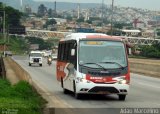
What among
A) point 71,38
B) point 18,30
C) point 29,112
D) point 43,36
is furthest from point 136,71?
point 43,36

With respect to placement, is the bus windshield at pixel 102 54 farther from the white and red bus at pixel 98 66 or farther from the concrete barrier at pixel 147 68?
the concrete barrier at pixel 147 68

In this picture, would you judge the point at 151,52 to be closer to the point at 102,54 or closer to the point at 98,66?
the point at 102,54

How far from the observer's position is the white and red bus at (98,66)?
2128cm

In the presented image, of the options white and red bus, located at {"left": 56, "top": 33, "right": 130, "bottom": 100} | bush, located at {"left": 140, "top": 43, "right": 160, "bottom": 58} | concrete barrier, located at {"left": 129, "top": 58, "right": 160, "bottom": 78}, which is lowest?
bush, located at {"left": 140, "top": 43, "right": 160, "bottom": 58}

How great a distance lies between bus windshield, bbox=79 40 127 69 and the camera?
21.6 metres

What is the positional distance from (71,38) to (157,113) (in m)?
8.07

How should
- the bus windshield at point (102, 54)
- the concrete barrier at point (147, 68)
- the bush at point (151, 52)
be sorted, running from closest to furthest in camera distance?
the bus windshield at point (102, 54) → the concrete barrier at point (147, 68) → the bush at point (151, 52)

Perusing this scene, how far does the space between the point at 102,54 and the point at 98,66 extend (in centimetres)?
64

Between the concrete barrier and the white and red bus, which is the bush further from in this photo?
the white and red bus

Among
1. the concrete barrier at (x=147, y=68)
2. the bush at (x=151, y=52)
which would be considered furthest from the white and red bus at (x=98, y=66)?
the bush at (x=151, y=52)

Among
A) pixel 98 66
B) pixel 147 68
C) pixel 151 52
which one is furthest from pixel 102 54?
pixel 151 52

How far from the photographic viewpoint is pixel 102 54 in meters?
21.9

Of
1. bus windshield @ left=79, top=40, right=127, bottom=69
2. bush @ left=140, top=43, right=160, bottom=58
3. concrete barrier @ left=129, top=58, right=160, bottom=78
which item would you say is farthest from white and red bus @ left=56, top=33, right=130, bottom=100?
bush @ left=140, top=43, right=160, bottom=58

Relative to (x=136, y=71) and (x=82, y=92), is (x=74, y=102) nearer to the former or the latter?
(x=82, y=92)
